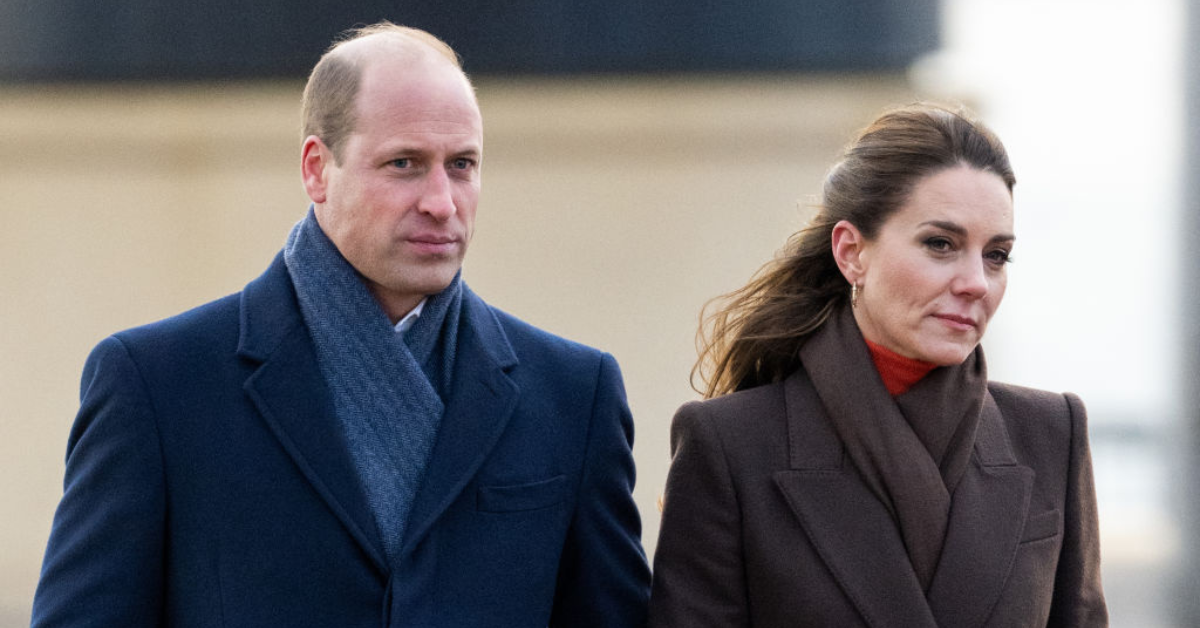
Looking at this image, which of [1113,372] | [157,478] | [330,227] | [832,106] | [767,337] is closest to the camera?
[157,478]

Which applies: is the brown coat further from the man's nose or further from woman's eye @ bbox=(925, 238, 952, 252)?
the man's nose

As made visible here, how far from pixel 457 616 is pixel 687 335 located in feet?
10.9

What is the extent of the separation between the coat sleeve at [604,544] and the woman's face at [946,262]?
1.93ft

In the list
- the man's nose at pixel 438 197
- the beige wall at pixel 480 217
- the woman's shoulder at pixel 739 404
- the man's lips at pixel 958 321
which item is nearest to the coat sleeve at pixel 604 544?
the woman's shoulder at pixel 739 404

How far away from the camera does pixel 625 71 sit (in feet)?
19.2

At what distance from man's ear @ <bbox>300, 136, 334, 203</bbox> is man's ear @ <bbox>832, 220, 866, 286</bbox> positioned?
105 cm

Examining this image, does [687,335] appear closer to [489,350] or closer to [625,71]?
[625,71]

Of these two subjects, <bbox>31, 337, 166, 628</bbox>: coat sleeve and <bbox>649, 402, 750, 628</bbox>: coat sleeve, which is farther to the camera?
<bbox>649, 402, 750, 628</bbox>: coat sleeve

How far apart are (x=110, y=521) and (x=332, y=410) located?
416 mm

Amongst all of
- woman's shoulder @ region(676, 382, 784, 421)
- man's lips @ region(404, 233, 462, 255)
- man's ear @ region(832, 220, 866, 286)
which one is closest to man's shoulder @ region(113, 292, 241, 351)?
man's lips @ region(404, 233, 462, 255)

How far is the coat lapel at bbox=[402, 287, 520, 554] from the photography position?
2705 millimetres

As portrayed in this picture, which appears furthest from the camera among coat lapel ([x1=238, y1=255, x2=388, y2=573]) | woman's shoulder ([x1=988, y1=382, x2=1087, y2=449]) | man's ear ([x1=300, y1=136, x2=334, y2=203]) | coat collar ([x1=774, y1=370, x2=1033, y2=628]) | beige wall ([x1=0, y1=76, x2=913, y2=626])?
beige wall ([x1=0, y1=76, x2=913, y2=626])

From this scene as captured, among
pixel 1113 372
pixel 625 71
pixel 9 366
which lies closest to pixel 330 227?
pixel 625 71

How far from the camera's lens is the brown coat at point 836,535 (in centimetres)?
288
